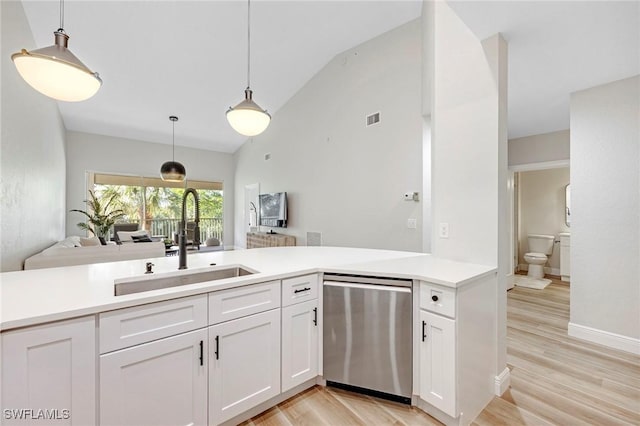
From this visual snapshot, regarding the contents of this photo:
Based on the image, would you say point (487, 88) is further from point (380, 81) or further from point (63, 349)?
point (63, 349)

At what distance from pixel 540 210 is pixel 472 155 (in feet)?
15.8

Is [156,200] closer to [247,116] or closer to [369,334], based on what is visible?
[247,116]

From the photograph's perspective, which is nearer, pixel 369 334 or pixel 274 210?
pixel 369 334

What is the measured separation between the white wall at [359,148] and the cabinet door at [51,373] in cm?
318

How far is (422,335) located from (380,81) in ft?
11.5

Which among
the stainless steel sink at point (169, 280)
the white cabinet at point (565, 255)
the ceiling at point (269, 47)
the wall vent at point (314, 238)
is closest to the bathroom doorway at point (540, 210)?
the white cabinet at point (565, 255)

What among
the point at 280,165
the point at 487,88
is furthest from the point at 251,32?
the point at 487,88

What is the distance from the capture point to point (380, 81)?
3.89 m

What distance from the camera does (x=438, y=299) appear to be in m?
1.57

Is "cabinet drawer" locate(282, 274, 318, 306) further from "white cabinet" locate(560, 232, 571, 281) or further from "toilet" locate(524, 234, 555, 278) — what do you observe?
"white cabinet" locate(560, 232, 571, 281)

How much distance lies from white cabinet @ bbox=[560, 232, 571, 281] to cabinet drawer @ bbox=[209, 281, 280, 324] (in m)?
5.62

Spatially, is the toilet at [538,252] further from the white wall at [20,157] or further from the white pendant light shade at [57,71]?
the white wall at [20,157]

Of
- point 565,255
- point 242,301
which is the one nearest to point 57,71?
point 242,301

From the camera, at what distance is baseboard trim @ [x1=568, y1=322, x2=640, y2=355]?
2377 millimetres
